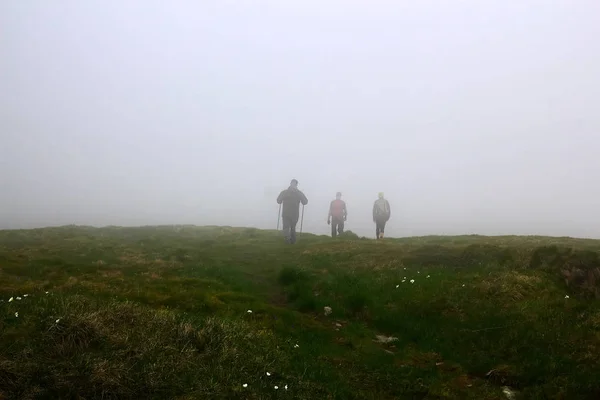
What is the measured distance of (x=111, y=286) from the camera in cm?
1698

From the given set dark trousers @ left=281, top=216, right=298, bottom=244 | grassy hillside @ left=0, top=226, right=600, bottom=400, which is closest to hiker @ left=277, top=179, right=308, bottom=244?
dark trousers @ left=281, top=216, right=298, bottom=244

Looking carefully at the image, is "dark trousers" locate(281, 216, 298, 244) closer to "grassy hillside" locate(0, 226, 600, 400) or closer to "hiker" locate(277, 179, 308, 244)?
"hiker" locate(277, 179, 308, 244)

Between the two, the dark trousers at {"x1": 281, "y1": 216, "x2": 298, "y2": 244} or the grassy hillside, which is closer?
the grassy hillside

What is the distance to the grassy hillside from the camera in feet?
34.5

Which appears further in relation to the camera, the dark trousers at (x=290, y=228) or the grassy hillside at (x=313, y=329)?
the dark trousers at (x=290, y=228)

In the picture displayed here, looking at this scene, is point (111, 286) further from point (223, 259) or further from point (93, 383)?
point (223, 259)

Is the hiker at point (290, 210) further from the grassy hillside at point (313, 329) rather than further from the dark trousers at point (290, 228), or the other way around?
the grassy hillside at point (313, 329)

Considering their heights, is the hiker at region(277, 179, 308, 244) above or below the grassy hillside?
above

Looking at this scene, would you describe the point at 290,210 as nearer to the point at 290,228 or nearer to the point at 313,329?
the point at 290,228

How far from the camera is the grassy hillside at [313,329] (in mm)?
10523

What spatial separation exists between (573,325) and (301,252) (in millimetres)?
17573

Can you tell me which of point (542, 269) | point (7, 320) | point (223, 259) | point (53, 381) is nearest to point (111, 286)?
point (7, 320)

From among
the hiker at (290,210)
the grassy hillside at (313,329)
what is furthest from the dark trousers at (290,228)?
the grassy hillside at (313,329)

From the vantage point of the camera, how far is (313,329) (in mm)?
14773
